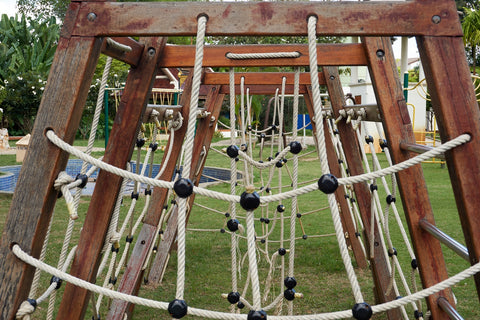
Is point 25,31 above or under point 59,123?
above

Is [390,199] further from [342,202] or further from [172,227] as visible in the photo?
[172,227]

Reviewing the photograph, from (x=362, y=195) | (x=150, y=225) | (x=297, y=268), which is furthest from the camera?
(x=297, y=268)

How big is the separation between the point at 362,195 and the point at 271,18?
127 centimetres

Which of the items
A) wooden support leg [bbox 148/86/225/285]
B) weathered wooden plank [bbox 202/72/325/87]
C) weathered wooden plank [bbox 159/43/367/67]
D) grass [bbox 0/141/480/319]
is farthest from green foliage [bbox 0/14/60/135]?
weathered wooden plank [bbox 159/43/367/67]

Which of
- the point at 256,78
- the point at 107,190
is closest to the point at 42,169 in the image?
the point at 107,190

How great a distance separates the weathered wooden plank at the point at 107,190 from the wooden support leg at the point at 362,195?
41.4 inches

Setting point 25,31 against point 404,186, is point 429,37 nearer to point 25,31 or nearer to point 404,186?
point 404,186

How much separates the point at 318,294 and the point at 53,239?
2131mm

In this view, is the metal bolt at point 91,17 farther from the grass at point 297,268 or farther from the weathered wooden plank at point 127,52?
the grass at point 297,268

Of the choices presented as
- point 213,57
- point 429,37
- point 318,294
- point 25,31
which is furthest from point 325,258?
point 25,31

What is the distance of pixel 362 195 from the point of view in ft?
7.08

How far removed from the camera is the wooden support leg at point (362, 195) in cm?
201

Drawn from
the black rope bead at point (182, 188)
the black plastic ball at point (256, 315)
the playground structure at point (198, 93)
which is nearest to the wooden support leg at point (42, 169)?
the playground structure at point (198, 93)

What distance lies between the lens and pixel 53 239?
372 cm
